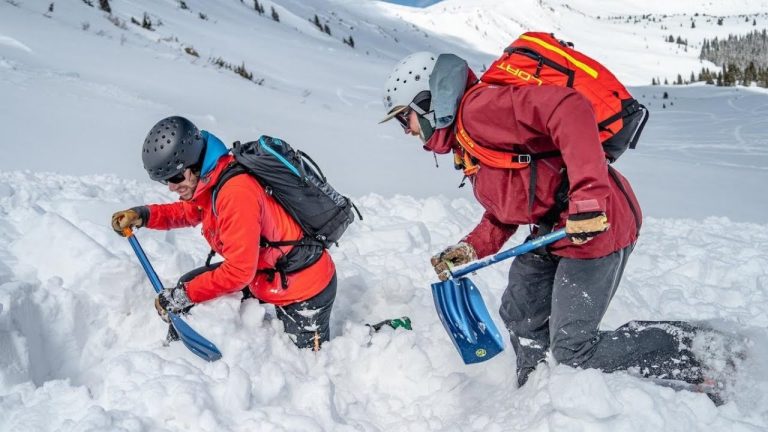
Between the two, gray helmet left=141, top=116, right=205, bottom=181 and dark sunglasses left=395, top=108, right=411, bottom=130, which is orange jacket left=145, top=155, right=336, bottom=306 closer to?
gray helmet left=141, top=116, right=205, bottom=181

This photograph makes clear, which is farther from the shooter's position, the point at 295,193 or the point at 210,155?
the point at 295,193

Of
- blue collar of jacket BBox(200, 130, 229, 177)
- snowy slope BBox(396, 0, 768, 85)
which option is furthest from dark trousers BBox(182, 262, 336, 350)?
snowy slope BBox(396, 0, 768, 85)

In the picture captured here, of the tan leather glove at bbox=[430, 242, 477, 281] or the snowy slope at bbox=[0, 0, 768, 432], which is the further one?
the tan leather glove at bbox=[430, 242, 477, 281]

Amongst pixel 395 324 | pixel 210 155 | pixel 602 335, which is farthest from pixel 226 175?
pixel 602 335

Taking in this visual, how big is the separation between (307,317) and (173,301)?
741 mm

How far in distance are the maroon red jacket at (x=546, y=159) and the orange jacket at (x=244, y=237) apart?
97 centimetres

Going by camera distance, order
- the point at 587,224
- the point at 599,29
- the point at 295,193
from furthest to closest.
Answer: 1. the point at 599,29
2. the point at 295,193
3. the point at 587,224

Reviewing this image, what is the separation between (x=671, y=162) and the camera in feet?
35.4

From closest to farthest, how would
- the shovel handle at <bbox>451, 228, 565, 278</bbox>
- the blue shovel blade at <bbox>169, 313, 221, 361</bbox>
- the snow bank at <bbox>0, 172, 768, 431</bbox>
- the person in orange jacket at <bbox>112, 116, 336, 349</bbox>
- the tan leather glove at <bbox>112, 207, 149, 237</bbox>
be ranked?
the snow bank at <bbox>0, 172, 768, 431</bbox> → the shovel handle at <bbox>451, 228, 565, 278</bbox> → the blue shovel blade at <bbox>169, 313, 221, 361</bbox> → the person in orange jacket at <bbox>112, 116, 336, 349</bbox> → the tan leather glove at <bbox>112, 207, 149, 237</bbox>

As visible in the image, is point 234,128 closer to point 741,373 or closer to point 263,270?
point 263,270

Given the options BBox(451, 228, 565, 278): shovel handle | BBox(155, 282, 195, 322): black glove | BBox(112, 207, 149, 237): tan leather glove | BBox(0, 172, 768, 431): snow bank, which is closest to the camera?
BBox(0, 172, 768, 431): snow bank

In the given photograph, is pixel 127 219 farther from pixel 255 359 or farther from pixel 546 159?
pixel 546 159

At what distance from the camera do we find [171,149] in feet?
9.47

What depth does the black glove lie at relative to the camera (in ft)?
9.94
